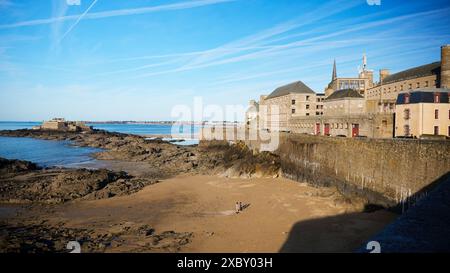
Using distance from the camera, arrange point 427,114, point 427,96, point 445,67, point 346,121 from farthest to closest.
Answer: point 445,67
point 346,121
point 427,96
point 427,114

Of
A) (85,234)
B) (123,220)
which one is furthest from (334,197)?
(85,234)

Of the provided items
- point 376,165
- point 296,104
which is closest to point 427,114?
point 376,165

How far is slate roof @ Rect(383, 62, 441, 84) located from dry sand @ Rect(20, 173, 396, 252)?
28.3 meters

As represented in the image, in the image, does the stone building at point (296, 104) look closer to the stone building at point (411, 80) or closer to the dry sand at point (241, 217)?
the stone building at point (411, 80)

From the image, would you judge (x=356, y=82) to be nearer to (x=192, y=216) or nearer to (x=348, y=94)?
(x=348, y=94)

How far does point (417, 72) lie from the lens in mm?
41531

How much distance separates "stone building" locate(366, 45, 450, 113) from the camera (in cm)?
3341

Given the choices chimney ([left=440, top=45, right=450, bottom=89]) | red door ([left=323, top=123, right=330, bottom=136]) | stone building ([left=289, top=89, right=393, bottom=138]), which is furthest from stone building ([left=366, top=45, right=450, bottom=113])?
red door ([left=323, top=123, right=330, bottom=136])

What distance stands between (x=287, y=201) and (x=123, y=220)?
33.5 feet

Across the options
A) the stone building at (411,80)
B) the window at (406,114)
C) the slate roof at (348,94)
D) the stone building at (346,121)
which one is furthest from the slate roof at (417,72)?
the window at (406,114)

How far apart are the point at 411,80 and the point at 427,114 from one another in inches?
880

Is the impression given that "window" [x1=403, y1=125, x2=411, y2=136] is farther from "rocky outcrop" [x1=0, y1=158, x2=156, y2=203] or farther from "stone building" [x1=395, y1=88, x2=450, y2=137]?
"rocky outcrop" [x1=0, y1=158, x2=156, y2=203]

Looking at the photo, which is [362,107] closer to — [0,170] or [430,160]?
[430,160]
